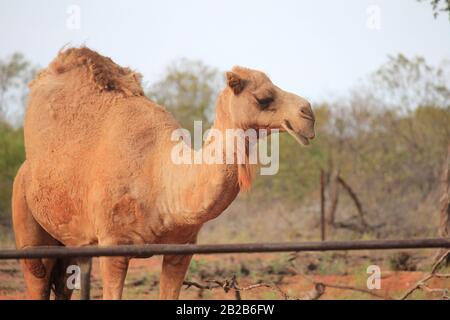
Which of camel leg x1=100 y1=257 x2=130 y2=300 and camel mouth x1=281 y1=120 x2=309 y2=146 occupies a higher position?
camel mouth x1=281 y1=120 x2=309 y2=146

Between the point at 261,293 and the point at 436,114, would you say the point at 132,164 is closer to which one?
the point at 261,293

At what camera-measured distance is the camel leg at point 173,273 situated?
6.29 metres

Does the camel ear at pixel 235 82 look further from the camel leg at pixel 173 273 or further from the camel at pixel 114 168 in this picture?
the camel leg at pixel 173 273

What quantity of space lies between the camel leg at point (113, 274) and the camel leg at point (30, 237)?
4.56 feet

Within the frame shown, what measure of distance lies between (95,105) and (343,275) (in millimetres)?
6314

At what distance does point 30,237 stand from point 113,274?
59.1 inches

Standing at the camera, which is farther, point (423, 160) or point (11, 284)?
point (423, 160)

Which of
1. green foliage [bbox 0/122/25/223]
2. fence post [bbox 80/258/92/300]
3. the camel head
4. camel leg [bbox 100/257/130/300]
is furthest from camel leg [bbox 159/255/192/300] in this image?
green foliage [bbox 0/122/25/223]

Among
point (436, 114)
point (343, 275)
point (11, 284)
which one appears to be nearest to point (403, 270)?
point (343, 275)

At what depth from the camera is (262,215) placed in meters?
19.2

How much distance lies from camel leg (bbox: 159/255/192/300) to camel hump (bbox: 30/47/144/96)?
1444 mm

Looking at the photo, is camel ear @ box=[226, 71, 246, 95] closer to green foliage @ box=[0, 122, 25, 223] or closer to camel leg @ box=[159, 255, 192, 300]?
camel leg @ box=[159, 255, 192, 300]

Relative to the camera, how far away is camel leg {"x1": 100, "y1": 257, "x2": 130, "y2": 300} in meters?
5.95

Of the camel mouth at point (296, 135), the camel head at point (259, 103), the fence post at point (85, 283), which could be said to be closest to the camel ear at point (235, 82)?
the camel head at point (259, 103)
